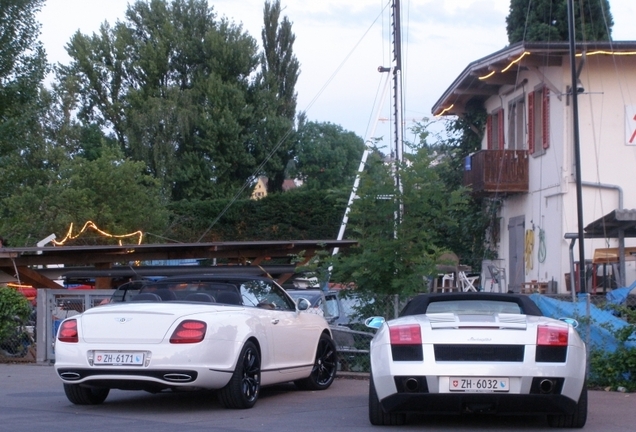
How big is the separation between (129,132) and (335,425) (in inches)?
1687

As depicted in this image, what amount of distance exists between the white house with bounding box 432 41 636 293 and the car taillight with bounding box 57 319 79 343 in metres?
13.9

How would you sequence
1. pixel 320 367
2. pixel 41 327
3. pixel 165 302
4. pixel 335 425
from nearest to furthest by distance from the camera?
pixel 335 425, pixel 165 302, pixel 320 367, pixel 41 327

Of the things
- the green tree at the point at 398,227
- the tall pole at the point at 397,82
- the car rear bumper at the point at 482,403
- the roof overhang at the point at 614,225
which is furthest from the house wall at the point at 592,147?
the car rear bumper at the point at 482,403

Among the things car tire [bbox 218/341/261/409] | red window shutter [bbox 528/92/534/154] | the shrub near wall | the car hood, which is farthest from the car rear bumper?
the shrub near wall

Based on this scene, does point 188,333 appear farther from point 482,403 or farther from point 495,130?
point 495,130

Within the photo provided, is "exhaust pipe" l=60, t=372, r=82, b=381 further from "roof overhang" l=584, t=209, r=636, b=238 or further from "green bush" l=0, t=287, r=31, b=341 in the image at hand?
"roof overhang" l=584, t=209, r=636, b=238

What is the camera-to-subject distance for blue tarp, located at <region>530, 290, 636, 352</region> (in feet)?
38.2

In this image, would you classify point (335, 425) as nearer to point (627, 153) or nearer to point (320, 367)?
point (320, 367)

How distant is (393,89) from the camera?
67.3ft

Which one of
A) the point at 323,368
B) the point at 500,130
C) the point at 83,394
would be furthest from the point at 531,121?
the point at 83,394

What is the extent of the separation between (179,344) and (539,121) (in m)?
17.1

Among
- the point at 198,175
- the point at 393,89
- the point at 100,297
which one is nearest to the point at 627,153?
the point at 393,89

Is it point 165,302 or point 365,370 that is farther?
point 365,370

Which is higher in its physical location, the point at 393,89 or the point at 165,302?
the point at 393,89
